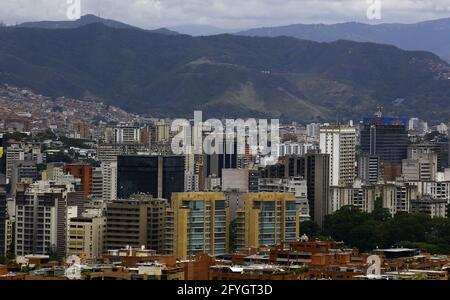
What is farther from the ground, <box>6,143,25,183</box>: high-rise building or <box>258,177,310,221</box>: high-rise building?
<box>6,143,25,183</box>: high-rise building

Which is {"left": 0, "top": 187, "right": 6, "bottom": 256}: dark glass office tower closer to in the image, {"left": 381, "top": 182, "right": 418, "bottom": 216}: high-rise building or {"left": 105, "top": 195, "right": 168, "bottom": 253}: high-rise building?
{"left": 105, "top": 195, "right": 168, "bottom": 253}: high-rise building

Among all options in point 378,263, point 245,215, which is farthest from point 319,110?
point 378,263

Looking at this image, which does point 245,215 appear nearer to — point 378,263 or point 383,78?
point 378,263

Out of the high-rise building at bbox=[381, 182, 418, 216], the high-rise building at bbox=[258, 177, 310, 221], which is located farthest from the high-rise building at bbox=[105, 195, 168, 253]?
the high-rise building at bbox=[381, 182, 418, 216]

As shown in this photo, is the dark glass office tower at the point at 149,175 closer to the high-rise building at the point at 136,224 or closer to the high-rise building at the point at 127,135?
the high-rise building at the point at 136,224

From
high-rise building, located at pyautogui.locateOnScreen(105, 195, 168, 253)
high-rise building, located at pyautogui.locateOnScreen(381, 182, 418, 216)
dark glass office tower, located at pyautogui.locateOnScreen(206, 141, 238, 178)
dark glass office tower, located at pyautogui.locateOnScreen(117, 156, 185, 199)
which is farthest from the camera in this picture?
dark glass office tower, located at pyautogui.locateOnScreen(206, 141, 238, 178)

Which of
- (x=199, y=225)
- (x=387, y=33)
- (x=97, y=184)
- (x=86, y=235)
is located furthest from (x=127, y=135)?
(x=199, y=225)

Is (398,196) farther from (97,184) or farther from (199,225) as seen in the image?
(199,225)
